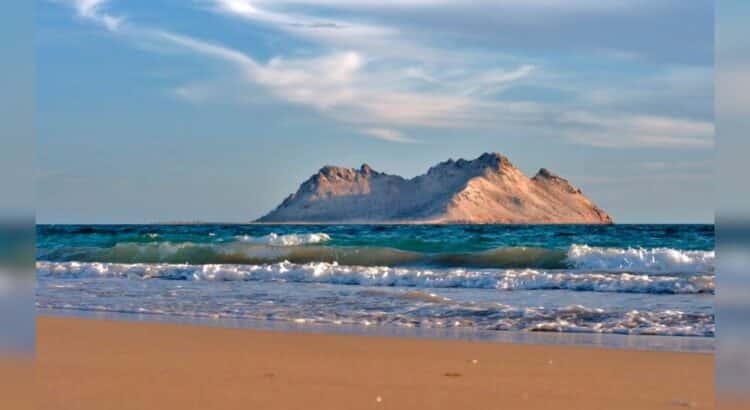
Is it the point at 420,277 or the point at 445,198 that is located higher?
the point at 445,198

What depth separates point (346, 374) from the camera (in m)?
4.85

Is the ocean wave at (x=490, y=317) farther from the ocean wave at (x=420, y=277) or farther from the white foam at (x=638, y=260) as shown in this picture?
the white foam at (x=638, y=260)

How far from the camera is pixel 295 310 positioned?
929 cm

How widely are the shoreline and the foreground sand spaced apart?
325 mm

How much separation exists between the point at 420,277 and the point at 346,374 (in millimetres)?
9078

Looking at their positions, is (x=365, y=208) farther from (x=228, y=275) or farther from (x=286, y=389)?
(x=286, y=389)

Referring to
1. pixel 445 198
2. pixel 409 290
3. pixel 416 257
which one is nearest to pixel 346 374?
pixel 409 290

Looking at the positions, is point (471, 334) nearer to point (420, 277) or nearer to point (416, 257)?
point (420, 277)

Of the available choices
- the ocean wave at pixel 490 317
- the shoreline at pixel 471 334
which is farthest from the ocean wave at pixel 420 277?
the shoreline at pixel 471 334

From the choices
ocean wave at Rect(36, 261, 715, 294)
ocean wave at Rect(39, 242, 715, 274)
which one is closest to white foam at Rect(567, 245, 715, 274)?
ocean wave at Rect(39, 242, 715, 274)

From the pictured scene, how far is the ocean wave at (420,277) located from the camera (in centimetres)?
1222

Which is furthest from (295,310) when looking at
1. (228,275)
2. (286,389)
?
(228,275)

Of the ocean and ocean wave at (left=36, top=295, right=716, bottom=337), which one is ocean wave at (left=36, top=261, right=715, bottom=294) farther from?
ocean wave at (left=36, top=295, right=716, bottom=337)

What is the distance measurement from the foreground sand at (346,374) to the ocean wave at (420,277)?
21.1 feet
